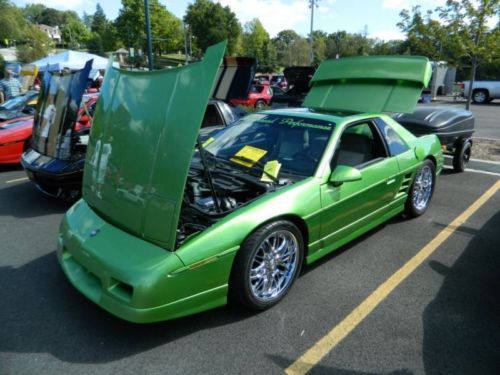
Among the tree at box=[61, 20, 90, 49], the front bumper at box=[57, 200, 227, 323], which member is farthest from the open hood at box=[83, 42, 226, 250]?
the tree at box=[61, 20, 90, 49]

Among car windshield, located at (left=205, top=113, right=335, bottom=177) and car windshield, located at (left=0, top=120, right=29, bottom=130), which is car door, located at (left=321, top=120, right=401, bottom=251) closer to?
car windshield, located at (left=205, top=113, right=335, bottom=177)

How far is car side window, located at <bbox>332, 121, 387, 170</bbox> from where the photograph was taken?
3.77 meters

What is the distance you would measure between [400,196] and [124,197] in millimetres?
2934

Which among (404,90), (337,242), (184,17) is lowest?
(337,242)

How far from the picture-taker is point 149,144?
8.35ft

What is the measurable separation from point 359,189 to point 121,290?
2.19 metres

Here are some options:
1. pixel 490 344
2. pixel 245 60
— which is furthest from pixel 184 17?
pixel 490 344

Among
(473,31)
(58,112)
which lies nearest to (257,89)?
(473,31)

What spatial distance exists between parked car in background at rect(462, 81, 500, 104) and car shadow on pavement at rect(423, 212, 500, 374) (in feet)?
65.7

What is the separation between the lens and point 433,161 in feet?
15.6

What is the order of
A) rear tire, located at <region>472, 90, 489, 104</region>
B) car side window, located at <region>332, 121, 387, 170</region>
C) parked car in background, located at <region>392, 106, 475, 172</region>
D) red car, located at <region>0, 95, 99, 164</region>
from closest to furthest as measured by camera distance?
car side window, located at <region>332, 121, 387, 170</region> → parked car in background, located at <region>392, 106, 475, 172</region> → red car, located at <region>0, 95, 99, 164</region> → rear tire, located at <region>472, 90, 489, 104</region>

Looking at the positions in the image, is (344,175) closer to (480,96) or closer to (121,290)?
(121,290)

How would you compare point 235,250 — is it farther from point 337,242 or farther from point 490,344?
point 490,344

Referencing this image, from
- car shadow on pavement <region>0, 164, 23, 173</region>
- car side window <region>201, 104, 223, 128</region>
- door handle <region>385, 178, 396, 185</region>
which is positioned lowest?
car shadow on pavement <region>0, 164, 23, 173</region>
